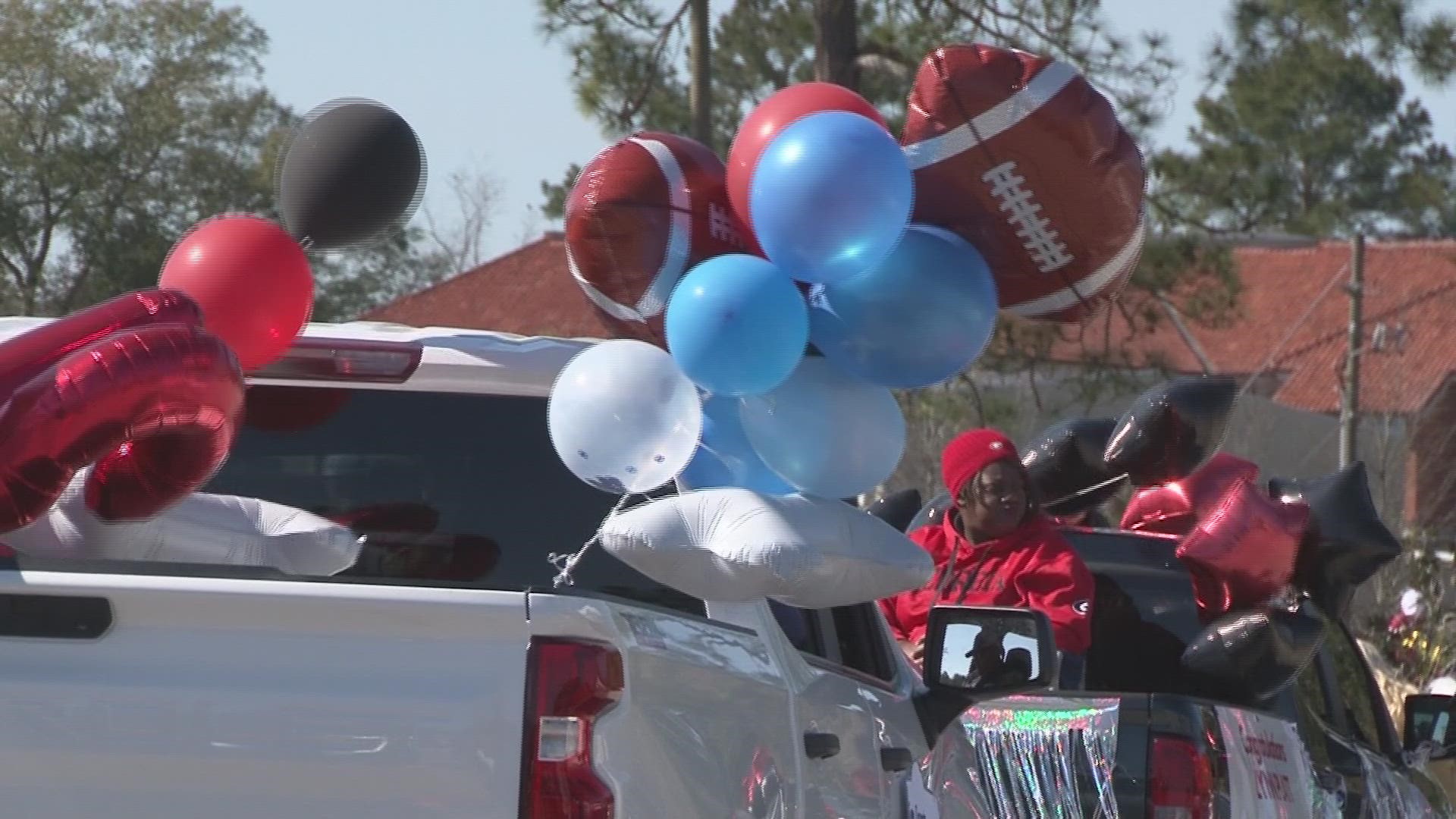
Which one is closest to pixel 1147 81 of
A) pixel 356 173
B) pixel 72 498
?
pixel 356 173

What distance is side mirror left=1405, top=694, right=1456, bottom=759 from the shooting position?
21.6 ft

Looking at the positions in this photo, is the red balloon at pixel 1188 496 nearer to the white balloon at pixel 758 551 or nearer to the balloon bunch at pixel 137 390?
the white balloon at pixel 758 551

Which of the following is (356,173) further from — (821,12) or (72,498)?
(821,12)

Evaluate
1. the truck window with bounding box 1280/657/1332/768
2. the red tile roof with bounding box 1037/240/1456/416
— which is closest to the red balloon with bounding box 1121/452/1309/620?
the truck window with bounding box 1280/657/1332/768

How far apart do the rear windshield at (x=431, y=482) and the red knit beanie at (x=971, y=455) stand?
2.20 metres

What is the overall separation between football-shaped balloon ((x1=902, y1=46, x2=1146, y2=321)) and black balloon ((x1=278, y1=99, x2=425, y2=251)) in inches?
50.7

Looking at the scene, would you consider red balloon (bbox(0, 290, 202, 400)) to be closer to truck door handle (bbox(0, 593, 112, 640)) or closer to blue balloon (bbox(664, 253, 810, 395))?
truck door handle (bbox(0, 593, 112, 640))

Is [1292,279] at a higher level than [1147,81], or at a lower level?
higher

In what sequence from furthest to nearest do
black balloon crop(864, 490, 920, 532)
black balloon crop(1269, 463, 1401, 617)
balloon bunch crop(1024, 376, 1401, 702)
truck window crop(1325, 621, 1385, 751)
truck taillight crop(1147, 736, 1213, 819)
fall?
black balloon crop(864, 490, 920, 532) → truck window crop(1325, 621, 1385, 751) → black balloon crop(1269, 463, 1401, 617) → balloon bunch crop(1024, 376, 1401, 702) → truck taillight crop(1147, 736, 1213, 819)

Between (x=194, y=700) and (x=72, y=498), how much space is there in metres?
1.38

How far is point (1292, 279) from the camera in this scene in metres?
50.3

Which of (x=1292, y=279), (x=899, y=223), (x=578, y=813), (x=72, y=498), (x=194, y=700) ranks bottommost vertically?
(x=578, y=813)

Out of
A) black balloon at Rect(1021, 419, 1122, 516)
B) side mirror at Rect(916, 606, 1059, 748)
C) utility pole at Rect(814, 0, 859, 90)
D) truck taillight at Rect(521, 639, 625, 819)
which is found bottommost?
truck taillight at Rect(521, 639, 625, 819)

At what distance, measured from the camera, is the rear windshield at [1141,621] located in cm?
600
